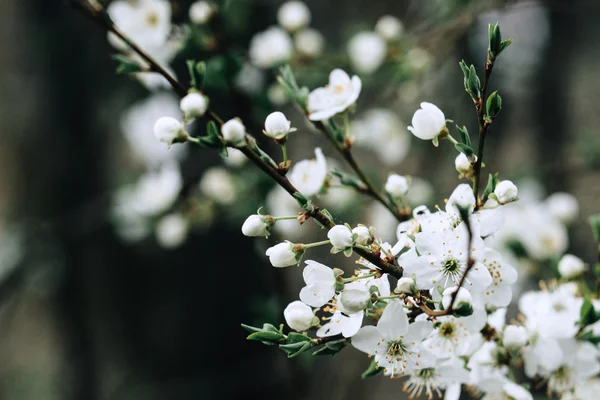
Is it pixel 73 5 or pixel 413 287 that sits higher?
pixel 73 5

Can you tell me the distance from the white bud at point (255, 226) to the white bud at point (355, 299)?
0.14 m

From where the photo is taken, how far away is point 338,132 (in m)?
0.87

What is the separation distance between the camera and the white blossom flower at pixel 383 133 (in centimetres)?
181

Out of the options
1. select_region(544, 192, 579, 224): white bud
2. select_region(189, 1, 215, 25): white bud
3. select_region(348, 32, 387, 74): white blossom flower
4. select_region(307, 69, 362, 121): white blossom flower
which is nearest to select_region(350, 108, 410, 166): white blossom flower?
select_region(348, 32, 387, 74): white blossom flower

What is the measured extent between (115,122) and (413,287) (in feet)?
6.00

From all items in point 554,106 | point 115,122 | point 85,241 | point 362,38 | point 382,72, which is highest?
point 362,38

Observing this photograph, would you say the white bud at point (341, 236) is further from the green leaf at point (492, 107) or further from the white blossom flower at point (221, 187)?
the white blossom flower at point (221, 187)

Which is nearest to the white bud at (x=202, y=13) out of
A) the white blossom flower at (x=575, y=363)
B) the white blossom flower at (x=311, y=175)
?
the white blossom flower at (x=311, y=175)

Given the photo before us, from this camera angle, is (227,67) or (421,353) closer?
(421,353)

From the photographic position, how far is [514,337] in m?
0.71

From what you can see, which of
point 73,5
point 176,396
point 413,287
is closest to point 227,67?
point 73,5

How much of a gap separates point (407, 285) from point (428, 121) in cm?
26

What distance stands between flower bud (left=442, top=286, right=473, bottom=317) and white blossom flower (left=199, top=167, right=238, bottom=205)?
966mm

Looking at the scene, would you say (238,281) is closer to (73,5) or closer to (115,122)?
(115,122)
